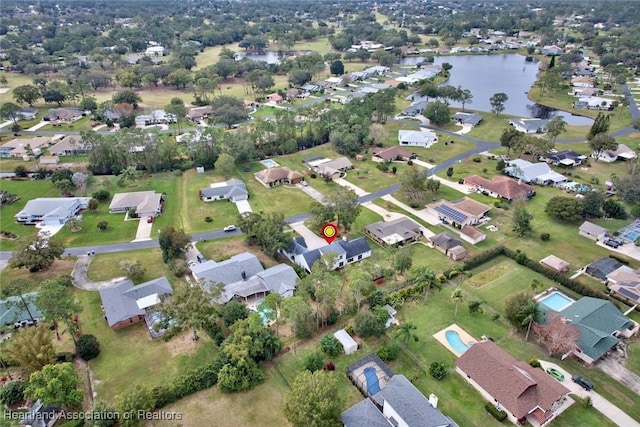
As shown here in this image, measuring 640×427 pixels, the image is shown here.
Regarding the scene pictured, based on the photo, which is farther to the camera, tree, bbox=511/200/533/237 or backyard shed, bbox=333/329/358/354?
tree, bbox=511/200/533/237

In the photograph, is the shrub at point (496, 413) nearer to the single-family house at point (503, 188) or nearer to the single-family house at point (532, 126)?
the single-family house at point (503, 188)

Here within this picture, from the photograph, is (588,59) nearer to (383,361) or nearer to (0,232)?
(383,361)

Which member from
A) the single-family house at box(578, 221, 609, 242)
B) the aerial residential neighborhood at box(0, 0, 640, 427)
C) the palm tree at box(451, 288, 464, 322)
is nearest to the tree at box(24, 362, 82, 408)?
the aerial residential neighborhood at box(0, 0, 640, 427)

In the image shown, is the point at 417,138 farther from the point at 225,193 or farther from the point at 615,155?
the point at 225,193

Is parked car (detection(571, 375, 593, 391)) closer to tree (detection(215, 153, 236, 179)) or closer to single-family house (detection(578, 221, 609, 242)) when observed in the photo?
single-family house (detection(578, 221, 609, 242))

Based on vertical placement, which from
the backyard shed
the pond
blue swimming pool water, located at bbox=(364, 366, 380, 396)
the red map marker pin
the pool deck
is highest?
blue swimming pool water, located at bbox=(364, 366, 380, 396)
